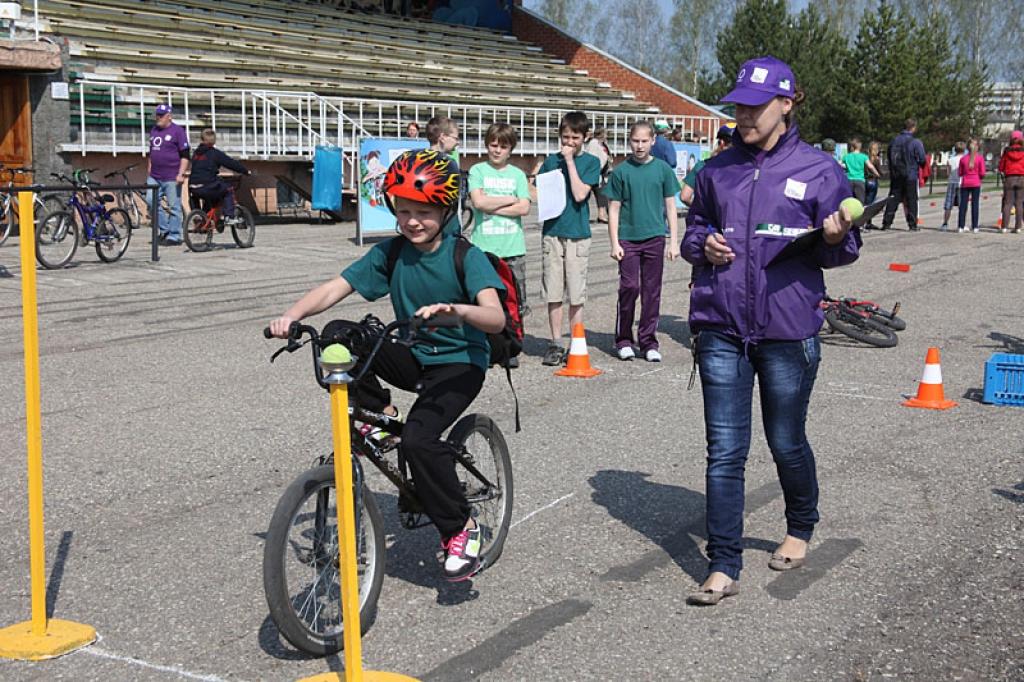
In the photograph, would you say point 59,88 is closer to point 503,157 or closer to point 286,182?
point 286,182

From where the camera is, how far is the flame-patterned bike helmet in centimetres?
455

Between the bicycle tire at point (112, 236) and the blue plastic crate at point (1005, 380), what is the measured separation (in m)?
11.4

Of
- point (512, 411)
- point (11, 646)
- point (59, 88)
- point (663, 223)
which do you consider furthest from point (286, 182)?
point (11, 646)

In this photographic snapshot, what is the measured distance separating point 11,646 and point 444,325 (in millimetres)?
1872

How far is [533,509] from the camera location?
606 centimetres

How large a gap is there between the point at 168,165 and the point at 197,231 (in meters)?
1.41

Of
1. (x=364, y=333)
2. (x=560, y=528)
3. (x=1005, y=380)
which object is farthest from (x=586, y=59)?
(x=364, y=333)

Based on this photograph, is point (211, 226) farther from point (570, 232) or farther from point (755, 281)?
point (755, 281)

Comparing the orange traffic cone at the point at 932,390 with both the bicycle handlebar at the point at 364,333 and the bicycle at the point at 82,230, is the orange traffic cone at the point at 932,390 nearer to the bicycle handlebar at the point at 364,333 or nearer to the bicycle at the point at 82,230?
the bicycle handlebar at the point at 364,333

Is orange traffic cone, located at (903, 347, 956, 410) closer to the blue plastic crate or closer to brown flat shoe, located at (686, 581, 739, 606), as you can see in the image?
the blue plastic crate

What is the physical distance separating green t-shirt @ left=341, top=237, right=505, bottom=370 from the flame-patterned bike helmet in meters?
0.24

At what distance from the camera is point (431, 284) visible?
4.73 m

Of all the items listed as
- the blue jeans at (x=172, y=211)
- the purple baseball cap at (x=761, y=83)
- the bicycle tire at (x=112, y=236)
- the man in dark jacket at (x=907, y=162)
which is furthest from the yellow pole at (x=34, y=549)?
the man in dark jacket at (x=907, y=162)

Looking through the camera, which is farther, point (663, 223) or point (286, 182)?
point (286, 182)
